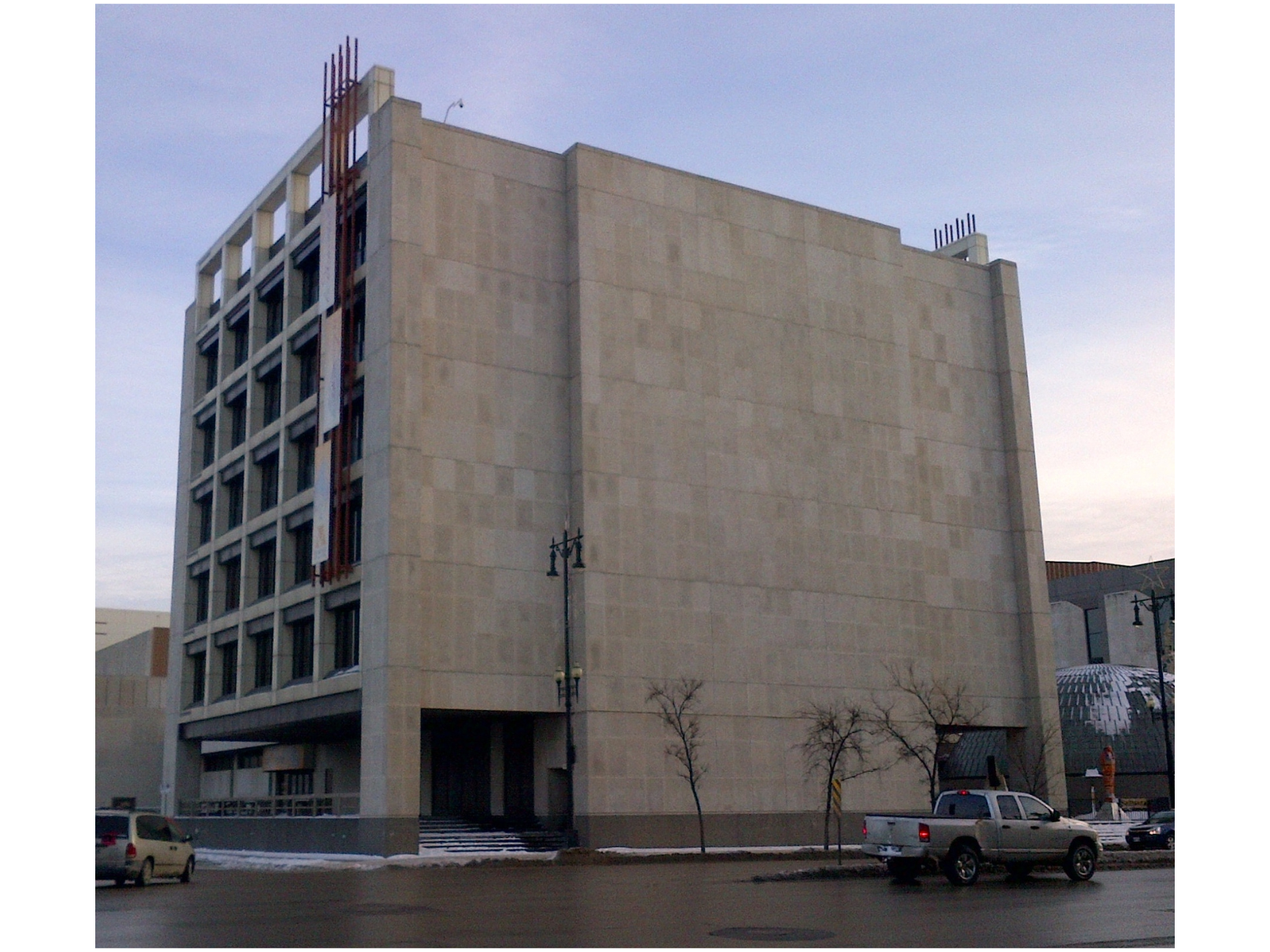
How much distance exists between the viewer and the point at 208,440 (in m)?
74.1

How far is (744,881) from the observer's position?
96.4ft

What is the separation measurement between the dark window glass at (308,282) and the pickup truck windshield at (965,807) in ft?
136

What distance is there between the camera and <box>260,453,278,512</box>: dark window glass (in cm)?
6356

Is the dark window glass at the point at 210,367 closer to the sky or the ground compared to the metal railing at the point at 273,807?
closer to the sky

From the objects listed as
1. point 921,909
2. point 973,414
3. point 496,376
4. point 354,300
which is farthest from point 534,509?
point 921,909

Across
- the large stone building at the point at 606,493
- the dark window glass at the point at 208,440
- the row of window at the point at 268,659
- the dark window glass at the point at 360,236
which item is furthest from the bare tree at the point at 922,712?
the dark window glass at the point at 208,440

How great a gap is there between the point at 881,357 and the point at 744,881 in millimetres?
37018

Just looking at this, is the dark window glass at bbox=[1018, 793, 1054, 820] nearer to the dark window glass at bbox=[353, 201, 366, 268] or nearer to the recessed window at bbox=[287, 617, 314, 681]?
the dark window glass at bbox=[353, 201, 366, 268]

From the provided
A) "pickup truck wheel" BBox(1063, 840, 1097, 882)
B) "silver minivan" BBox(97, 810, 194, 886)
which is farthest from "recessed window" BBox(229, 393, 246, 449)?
"pickup truck wheel" BBox(1063, 840, 1097, 882)

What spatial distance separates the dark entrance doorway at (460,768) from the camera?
57219 millimetres

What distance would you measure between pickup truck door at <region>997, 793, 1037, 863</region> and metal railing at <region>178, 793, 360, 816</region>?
29221 mm

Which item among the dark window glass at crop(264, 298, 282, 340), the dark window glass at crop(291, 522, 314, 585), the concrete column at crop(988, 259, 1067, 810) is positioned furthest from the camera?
the dark window glass at crop(264, 298, 282, 340)

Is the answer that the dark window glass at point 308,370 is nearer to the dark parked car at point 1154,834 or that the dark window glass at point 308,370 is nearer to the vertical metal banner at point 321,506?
the vertical metal banner at point 321,506

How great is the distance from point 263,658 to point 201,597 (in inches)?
393
